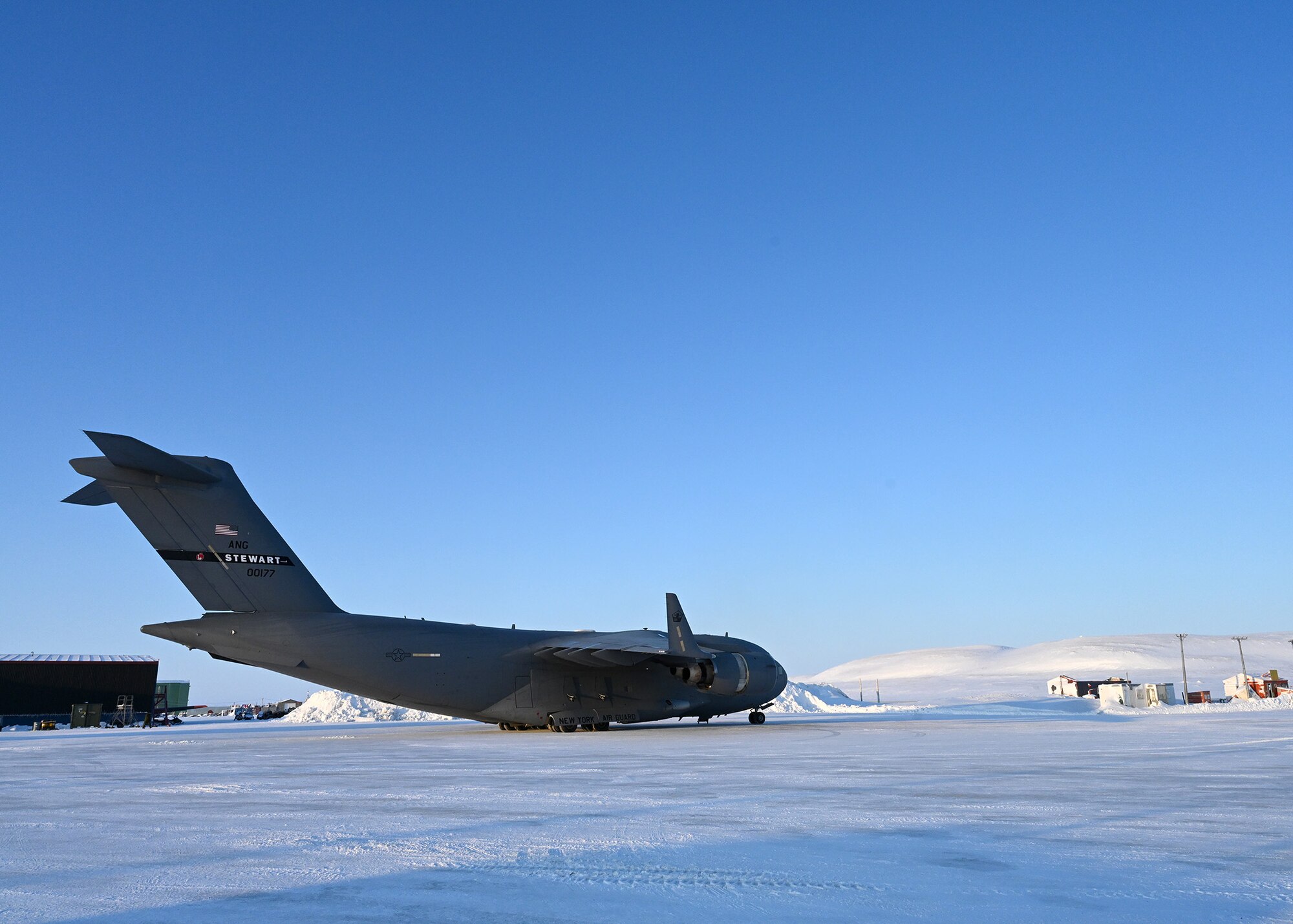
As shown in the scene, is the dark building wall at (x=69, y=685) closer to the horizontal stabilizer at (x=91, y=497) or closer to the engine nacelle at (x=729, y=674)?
the horizontal stabilizer at (x=91, y=497)

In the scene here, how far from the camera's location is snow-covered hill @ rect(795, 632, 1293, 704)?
85.3 meters

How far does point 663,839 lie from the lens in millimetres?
6574

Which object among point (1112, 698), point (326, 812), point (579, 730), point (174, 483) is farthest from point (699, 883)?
point (1112, 698)

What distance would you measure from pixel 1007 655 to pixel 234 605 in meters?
112

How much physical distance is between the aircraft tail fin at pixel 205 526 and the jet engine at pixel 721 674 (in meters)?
10.8

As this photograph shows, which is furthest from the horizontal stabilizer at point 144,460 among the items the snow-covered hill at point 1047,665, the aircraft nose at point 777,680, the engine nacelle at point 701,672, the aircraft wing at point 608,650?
the snow-covered hill at point 1047,665

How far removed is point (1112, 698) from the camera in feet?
144

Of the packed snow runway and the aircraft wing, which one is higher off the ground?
the aircraft wing

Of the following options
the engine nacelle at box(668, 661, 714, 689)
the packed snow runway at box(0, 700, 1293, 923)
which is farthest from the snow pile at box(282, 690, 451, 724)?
the packed snow runway at box(0, 700, 1293, 923)

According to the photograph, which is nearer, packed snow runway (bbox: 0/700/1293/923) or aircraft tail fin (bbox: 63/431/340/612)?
packed snow runway (bbox: 0/700/1293/923)

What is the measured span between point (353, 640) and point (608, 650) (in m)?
6.75

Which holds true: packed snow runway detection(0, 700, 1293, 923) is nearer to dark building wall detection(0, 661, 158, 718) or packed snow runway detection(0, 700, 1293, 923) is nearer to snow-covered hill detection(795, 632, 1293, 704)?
dark building wall detection(0, 661, 158, 718)

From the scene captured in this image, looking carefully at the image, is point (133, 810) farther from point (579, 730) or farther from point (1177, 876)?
point (579, 730)

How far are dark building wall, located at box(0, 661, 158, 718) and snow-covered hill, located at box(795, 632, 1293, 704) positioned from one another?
50.4m
